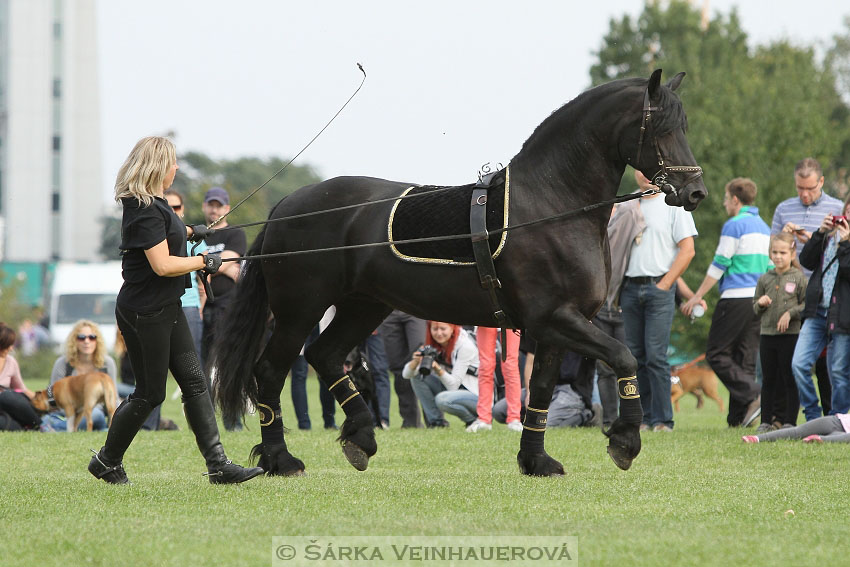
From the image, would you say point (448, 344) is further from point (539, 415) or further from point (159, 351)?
point (159, 351)

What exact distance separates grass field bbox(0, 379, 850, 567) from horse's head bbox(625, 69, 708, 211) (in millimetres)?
1783

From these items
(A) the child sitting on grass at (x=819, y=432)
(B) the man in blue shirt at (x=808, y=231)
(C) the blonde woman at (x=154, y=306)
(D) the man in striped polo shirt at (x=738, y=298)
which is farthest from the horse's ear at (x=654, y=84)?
(D) the man in striped polo shirt at (x=738, y=298)

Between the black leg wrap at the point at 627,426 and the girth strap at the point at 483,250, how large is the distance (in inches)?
35.1

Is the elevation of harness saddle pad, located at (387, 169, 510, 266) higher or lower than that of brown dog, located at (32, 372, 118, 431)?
higher

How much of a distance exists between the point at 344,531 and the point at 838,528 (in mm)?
2338

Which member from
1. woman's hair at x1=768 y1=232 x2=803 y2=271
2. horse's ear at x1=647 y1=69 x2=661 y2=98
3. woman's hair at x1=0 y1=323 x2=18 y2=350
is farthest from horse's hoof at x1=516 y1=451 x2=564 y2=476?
woman's hair at x1=0 y1=323 x2=18 y2=350

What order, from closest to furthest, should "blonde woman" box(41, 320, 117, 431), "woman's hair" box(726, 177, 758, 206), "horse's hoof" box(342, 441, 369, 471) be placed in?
"horse's hoof" box(342, 441, 369, 471), "woman's hair" box(726, 177, 758, 206), "blonde woman" box(41, 320, 117, 431)

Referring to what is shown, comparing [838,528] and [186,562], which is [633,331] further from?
[186,562]

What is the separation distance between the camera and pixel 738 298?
11.6 meters

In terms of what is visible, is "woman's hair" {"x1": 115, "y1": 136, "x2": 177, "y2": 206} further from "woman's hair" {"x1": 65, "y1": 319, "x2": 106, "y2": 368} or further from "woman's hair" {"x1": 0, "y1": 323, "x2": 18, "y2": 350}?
Answer: "woman's hair" {"x1": 65, "y1": 319, "x2": 106, "y2": 368}

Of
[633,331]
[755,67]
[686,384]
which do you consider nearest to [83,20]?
[755,67]

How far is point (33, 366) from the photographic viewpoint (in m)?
28.5

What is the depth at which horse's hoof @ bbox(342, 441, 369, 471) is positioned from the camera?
7.51 metres

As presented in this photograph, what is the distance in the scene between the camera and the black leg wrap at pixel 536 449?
7203 mm
